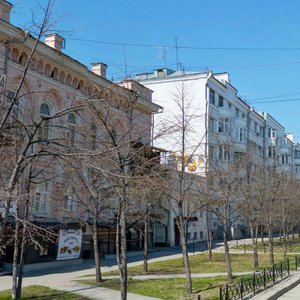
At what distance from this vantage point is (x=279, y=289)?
14.8 meters

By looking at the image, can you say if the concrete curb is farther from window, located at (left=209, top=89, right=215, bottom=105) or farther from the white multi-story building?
window, located at (left=209, top=89, right=215, bottom=105)

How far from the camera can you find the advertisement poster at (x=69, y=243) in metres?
22.2

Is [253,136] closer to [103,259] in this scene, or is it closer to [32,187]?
[103,259]

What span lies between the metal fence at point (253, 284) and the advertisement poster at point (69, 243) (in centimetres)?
1026

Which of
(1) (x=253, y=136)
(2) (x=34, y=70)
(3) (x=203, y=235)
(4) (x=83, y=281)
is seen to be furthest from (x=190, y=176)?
(1) (x=253, y=136)

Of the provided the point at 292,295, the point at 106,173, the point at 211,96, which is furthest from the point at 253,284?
the point at 211,96

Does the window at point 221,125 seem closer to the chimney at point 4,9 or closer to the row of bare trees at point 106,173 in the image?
the row of bare trees at point 106,173

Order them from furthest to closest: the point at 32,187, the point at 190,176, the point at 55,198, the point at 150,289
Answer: the point at 55,198, the point at 190,176, the point at 150,289, the point at 32,187

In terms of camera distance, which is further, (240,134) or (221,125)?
(240,134)

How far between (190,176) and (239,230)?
121 feet

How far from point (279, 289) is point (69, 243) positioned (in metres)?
11.5

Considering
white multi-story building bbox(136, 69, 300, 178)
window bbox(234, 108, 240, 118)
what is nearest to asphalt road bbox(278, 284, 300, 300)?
white multi-story building bbox(136, 69, 300, 178)

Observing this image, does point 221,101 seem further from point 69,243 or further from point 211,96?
point 69,243

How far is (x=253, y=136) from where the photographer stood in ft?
198
